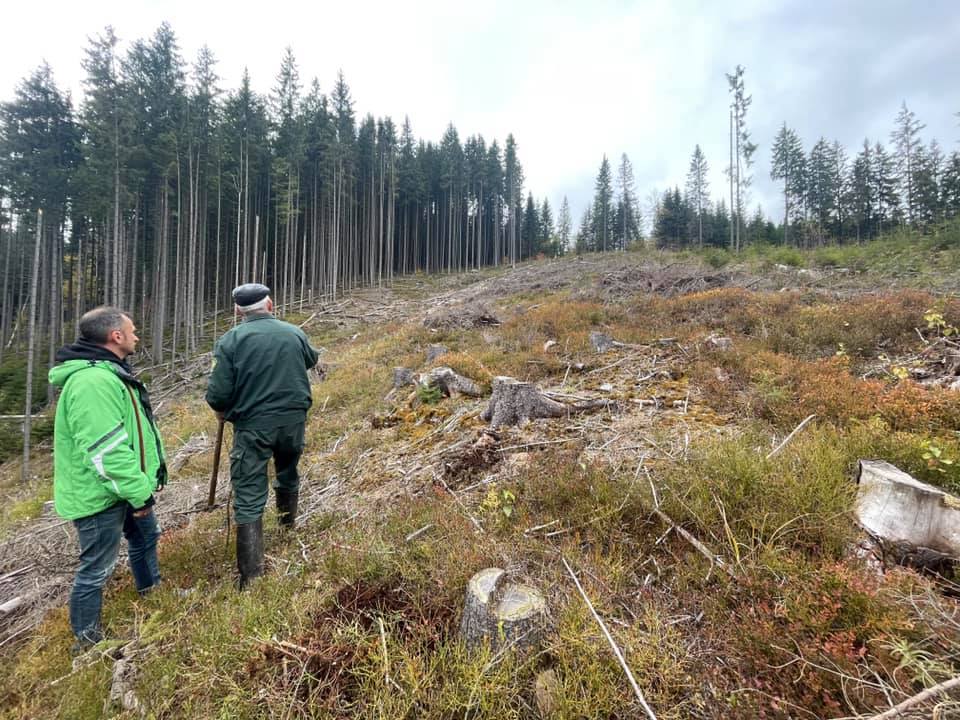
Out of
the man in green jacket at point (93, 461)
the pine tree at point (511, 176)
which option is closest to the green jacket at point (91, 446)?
A: the man in green jacket at point (93, 461)

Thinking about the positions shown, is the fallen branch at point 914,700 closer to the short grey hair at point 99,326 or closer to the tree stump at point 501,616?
the tree stump at point 501,616

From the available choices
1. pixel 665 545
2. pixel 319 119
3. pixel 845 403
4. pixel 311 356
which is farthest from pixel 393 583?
pixel 319 119

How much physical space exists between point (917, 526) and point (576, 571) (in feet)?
6.59

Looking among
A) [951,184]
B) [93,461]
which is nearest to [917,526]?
[93,461]

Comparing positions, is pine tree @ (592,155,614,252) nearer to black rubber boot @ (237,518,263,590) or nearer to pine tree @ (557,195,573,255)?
pine tree @ (557,195,573,255)

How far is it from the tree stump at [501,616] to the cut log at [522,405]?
108 inches

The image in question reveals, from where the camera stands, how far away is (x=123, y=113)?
1775cm

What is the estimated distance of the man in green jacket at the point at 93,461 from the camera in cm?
256

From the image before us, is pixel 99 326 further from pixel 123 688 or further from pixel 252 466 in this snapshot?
pixel 123 688

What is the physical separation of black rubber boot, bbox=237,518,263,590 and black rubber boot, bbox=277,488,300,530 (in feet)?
2.10

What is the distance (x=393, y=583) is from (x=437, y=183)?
5034cm

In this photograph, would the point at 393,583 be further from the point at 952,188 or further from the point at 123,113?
the point at 952,188

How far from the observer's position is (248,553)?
3082mm

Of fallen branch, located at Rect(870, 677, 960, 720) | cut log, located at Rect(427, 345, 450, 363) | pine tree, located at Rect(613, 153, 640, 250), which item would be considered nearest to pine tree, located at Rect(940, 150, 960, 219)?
pine tree, located at Rect(613, 153, 640, 250)
